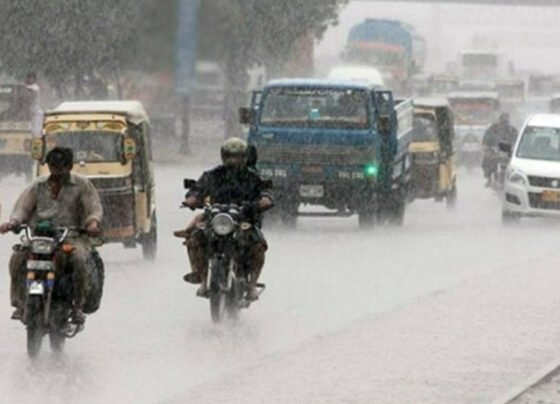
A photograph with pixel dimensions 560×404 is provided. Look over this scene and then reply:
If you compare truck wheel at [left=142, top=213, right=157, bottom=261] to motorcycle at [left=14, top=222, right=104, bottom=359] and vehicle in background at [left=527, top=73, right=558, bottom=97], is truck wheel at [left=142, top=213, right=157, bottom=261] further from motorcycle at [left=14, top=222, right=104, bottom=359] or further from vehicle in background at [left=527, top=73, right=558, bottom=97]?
vehicle in background at [left=527, top=73, right=558, bottom=97]

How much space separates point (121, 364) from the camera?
629 inches

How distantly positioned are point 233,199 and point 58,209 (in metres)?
3.08

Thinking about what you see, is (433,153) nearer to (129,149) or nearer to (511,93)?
(129,149)

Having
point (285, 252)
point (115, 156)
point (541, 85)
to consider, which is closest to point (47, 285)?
point (115, 156)

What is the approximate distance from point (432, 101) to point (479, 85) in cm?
3571

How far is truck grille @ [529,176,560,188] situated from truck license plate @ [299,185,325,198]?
13.9ft

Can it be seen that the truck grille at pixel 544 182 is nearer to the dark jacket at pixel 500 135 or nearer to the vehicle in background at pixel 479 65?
the dark jacket at pixel 500 135

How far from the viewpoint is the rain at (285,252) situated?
15250 millimetres

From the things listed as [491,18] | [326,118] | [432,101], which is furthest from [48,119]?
[491,18]

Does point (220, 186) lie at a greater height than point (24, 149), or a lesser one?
greater

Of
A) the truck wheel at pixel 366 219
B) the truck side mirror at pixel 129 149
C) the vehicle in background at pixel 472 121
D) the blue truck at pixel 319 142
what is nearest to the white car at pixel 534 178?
the truck wheel at pixel 366 219

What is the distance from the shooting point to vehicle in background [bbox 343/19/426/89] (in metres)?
86.8

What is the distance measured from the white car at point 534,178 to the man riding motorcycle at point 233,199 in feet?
53.7

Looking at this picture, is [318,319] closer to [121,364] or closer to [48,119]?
[121,364]
